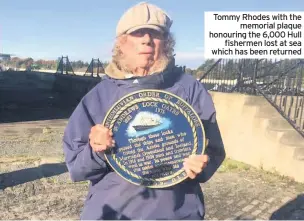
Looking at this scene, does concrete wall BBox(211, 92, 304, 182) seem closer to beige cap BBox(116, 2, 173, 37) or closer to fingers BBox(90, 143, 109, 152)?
beige cap BBox(116, 2, 173, 37)

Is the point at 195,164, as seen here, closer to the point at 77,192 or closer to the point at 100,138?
the point at 100,138

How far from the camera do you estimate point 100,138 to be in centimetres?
161

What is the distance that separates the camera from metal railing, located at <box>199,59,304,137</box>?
6.74 metres

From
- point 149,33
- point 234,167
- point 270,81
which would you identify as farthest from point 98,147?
point 270,81

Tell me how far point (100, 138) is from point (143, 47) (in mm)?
486

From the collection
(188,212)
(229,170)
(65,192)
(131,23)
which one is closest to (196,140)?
(188,212)

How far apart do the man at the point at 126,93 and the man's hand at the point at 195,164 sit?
1.1 inches

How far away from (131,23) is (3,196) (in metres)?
4.23

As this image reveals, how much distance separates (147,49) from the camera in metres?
1.76

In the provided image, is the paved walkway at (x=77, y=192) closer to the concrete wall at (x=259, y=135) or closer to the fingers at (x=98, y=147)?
the concrete wall at (x=259, y=135)

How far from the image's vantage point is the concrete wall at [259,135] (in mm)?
6023

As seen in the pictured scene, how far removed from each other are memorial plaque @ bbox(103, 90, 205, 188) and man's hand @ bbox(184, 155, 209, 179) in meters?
0.05

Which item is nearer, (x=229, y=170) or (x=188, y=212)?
(x=188, y=212)

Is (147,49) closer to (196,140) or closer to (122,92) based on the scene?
(122,92)
